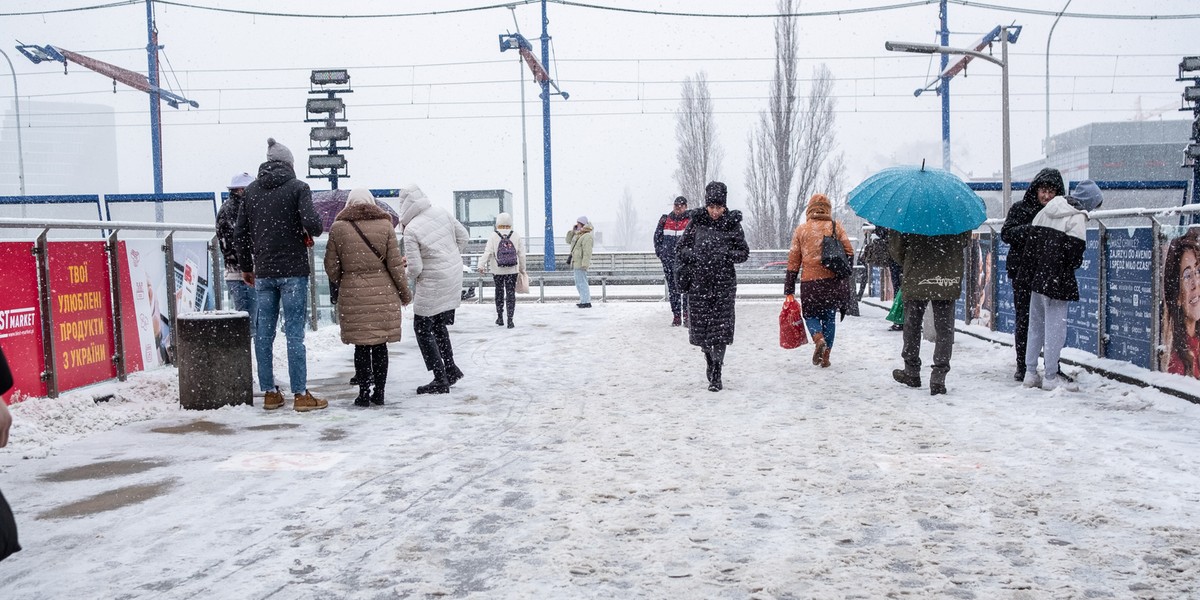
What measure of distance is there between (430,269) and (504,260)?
20.8 feet

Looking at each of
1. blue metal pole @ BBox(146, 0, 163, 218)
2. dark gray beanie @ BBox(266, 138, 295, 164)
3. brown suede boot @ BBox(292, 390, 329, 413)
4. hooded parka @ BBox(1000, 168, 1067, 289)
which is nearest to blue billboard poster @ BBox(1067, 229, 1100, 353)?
hooded parka @ BBox(1000, 168, 1067, 289)

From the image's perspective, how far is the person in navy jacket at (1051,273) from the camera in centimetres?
758

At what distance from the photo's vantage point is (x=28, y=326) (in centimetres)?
695

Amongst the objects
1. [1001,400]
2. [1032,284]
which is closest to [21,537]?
[1001,400]

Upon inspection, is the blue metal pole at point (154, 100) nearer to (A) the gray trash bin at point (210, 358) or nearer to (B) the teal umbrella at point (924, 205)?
(A) the gray trash bin at point (210, 358)

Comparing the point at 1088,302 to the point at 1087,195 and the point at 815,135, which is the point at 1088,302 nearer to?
the point at 1087,195

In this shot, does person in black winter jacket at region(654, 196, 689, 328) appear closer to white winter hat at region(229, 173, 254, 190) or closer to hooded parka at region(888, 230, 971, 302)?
hooded parka at region(888, 230, 971, 302)

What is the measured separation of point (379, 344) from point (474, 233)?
106 feet

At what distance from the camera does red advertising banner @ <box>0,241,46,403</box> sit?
6.70 metres

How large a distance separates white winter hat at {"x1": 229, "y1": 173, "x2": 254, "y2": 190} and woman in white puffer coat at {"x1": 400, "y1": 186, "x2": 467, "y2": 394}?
1.33 m

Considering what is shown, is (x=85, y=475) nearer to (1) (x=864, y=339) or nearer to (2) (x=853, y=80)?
(1) (x=864, y=339)

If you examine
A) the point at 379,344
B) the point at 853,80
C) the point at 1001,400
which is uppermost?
the point at 853,80

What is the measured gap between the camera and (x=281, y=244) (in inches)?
283

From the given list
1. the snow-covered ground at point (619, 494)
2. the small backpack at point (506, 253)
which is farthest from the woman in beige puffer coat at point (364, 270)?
the small backpack at point (506, 253)
